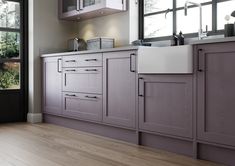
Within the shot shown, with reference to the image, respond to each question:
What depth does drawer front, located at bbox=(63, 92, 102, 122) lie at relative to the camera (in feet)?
12.9

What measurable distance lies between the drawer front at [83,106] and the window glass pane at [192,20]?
124 cm

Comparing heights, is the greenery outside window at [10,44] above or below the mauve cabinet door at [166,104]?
above

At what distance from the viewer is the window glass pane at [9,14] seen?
496cm

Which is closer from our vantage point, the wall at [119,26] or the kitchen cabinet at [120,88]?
the kitchen cabinet at [120,88]

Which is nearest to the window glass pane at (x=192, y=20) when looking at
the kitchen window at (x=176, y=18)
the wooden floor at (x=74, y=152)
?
the kitchen window at (x=176, y=18)

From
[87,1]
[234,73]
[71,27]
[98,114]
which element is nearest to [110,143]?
[98,114]

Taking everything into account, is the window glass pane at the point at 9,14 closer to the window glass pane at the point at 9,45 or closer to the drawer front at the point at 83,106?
the window glass pane at the point at 9,45

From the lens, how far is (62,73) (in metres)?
4.62

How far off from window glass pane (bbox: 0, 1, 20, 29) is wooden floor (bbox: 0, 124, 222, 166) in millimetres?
1765

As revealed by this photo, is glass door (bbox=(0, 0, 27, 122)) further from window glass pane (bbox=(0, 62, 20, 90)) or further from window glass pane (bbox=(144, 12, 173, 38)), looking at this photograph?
window glass pane (bbox=(144, 12, 173, 38))

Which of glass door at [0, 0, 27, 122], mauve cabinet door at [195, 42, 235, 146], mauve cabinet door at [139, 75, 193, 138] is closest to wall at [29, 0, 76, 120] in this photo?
glass door at [0, 0, 27, 122]

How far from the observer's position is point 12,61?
502 centimetres

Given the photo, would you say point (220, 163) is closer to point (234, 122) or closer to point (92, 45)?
point (234, 122)

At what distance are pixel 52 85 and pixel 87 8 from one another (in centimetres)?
119
